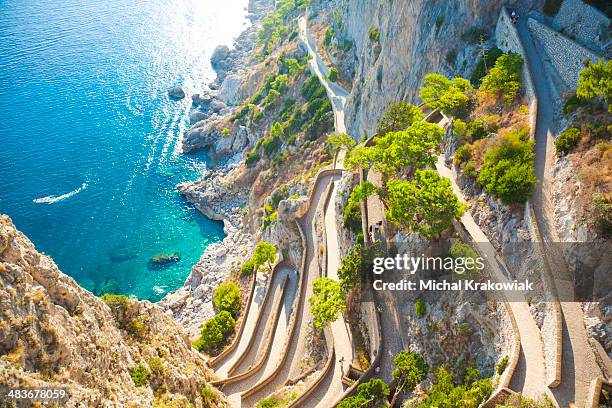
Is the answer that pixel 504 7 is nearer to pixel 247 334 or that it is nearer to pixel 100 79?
pixel 247 334

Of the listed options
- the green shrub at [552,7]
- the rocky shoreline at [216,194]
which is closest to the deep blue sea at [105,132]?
the rocky shoreline at [216,194]

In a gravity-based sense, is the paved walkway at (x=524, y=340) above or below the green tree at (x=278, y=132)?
below

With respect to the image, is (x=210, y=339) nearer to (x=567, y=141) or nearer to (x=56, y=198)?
(x=567, y=141)

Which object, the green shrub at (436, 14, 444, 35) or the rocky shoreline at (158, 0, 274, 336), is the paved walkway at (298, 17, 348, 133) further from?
the green shrub at (436, 14, 444, 35)

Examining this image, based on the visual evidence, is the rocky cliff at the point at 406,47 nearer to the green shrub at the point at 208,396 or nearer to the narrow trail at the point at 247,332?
the narrow trail at the point at 247,332

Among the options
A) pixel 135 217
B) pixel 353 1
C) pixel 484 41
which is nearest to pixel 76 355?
pixel 484 41

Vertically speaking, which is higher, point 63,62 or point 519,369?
point 63,62
